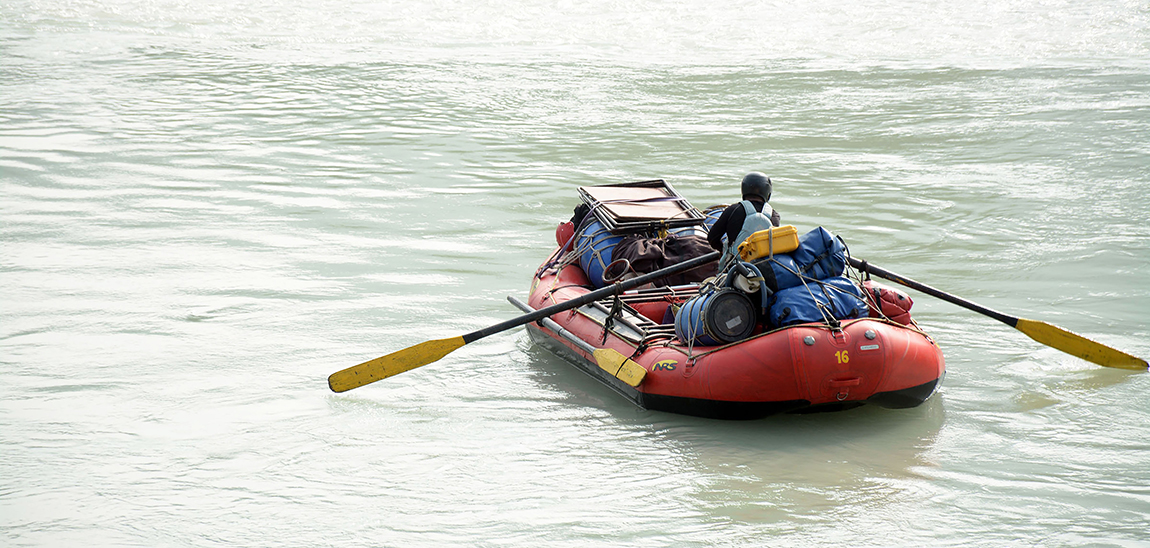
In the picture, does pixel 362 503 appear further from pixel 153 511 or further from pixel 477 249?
pixel 477 249

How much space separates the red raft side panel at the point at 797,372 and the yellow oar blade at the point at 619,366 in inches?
2.2


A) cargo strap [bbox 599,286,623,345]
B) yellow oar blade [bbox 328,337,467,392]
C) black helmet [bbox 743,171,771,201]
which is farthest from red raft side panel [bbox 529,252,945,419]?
yellow oar blade [bbox 328,337,467,392]

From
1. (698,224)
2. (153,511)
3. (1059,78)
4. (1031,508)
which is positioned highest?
(1059,78)

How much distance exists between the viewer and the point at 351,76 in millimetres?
17797

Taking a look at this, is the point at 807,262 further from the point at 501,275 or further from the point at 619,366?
the point at 501,275

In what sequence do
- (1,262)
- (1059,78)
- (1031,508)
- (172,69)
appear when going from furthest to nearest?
(172,69)
(1059,78)
(1,262)
(1031,508)

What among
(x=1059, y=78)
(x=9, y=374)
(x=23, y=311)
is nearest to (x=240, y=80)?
(x=23, y=311)

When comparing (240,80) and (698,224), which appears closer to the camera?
(698,224)

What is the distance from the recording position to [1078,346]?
6.21 m

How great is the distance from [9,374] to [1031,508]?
5723 mm

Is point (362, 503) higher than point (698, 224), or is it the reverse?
point (698, 224)

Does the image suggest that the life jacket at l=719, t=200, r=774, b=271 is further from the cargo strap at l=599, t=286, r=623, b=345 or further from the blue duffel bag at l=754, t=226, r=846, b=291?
the cargo strap at l=599, t=286, r=623, b=345

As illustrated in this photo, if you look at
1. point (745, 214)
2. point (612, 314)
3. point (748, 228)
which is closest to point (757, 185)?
point (745, 214)

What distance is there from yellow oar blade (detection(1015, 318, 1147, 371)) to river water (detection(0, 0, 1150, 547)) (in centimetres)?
13
